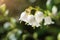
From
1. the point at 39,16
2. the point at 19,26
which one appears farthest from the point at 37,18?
the point at 19,26

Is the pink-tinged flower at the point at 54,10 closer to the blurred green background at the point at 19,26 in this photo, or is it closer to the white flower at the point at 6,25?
the blurred green background at the point at 19,26

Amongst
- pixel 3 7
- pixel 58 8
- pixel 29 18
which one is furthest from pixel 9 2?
pixel 58 8

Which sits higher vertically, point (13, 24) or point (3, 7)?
point (3, 7)

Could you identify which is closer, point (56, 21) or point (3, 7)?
point (56, 21)

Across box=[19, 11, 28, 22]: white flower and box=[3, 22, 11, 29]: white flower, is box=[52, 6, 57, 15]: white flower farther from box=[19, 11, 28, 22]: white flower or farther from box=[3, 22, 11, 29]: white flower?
box=[3, 22, 11, 29]: white flower

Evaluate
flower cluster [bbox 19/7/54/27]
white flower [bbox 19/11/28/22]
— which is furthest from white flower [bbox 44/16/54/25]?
white flower [bbox 19/11/28/22]

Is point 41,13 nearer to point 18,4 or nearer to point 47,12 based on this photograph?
point 47,12

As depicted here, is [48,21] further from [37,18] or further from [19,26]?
[19,26]
